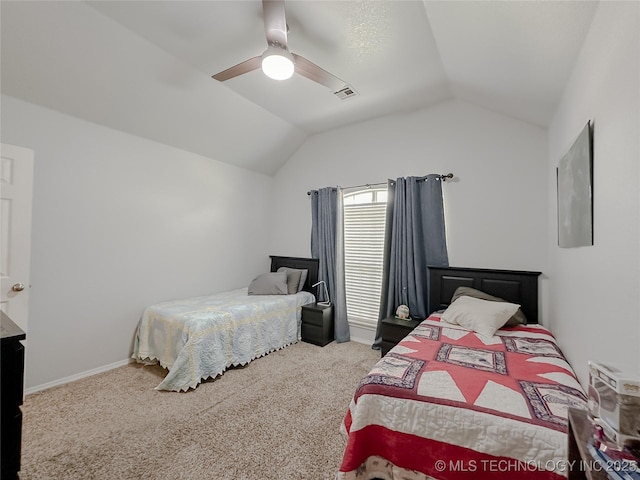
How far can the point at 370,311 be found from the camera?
12.5 ft

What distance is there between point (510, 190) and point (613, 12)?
6.13 ft

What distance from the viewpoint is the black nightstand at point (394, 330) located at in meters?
2.94

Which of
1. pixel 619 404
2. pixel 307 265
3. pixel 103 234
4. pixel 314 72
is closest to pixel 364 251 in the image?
pixel 307 265

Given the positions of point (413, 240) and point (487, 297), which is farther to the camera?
point (413, 240)

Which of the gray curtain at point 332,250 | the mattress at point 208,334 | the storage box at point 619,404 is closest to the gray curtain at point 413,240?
the gray curtain at point 332,250

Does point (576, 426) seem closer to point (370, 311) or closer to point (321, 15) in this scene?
point (321, 15)

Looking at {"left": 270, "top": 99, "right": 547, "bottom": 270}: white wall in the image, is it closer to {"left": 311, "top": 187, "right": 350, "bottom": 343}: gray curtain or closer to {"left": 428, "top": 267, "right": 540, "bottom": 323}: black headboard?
{"left": 428, "top": 267, "right": 540, "bottom": 323}: black headboard

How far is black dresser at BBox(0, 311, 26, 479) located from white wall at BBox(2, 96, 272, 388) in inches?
79.6

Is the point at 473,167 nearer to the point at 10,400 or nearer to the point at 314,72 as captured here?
the point at 314,72

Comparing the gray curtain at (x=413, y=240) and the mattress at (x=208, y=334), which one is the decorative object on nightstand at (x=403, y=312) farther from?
the mattress at (x=208, y=334)

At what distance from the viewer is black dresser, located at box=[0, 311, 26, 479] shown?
0.95m

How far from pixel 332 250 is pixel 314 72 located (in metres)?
2.32

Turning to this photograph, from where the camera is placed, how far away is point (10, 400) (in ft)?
3.17

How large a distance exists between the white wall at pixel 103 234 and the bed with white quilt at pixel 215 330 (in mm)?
347
